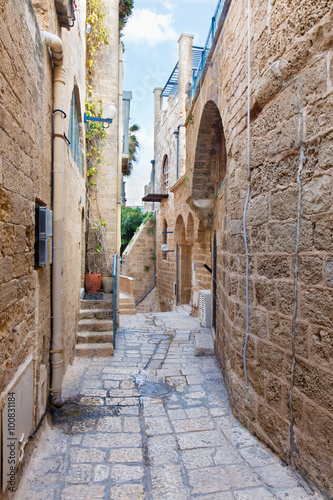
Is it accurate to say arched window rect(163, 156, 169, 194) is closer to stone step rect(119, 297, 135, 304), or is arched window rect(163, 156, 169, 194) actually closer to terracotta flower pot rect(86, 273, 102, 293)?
stone step rect(119, 297, 135, 304)

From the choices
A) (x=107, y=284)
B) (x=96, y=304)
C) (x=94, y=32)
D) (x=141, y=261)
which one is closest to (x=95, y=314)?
(x=96, y=304)

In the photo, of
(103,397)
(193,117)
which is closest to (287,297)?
(103,397)

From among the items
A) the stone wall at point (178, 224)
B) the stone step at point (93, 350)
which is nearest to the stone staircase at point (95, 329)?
the stone step at point (93, 350)

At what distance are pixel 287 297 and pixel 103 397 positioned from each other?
7.90 ft

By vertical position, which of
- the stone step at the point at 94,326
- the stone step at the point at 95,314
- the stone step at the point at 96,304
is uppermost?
the stone step at the point at 96,304

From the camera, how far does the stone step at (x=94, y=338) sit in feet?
17.3

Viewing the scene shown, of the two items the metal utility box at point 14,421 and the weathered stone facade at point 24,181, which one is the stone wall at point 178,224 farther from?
the metal utility box at point 14,421

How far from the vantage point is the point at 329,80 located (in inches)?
77.6

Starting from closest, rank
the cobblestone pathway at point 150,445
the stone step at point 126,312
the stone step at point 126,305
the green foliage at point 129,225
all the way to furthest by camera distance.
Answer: the cobblestone pathway at point 150,445 → the stone step at point 126,312 → the stone step at point 126,305 → the green foliage at point 129,225

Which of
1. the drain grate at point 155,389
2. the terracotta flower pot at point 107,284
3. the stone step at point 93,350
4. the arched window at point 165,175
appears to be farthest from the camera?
the arched window at point 165,175

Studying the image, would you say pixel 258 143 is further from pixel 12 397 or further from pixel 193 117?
pixel 193 117

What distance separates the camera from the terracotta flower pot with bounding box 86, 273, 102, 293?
7.00m

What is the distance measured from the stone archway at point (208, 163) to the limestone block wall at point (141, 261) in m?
8.73

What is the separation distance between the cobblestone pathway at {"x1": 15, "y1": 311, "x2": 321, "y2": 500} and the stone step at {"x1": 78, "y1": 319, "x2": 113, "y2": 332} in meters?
0.88
